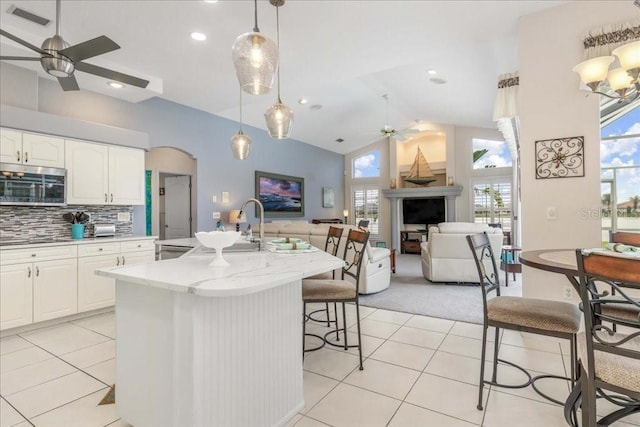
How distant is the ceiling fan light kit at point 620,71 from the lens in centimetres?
192

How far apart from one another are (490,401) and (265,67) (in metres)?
2.51

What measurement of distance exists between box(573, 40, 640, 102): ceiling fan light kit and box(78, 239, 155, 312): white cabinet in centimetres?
479

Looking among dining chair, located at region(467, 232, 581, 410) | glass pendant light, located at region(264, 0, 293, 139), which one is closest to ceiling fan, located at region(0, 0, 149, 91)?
glass pendant light, located at region(264, 0, 293, 139)

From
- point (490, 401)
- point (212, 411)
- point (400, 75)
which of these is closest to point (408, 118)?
point (400, 75)

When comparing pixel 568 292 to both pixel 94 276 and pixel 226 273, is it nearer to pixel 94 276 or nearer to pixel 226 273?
A: pixel 226 273

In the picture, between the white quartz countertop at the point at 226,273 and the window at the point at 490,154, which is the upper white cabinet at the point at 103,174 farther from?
the window at the point at 490,154

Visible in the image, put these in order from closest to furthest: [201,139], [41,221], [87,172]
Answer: [41,221], [87,172], [201,139]

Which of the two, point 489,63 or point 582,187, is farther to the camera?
point 489,63

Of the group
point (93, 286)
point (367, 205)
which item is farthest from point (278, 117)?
point (367, 205)

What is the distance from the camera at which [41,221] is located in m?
3.84

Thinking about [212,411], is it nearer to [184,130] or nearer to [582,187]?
[582,187]

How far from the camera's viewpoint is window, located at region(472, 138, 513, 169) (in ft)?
27.7

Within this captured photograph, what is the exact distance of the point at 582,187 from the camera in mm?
2801

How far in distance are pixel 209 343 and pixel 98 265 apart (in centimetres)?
318
